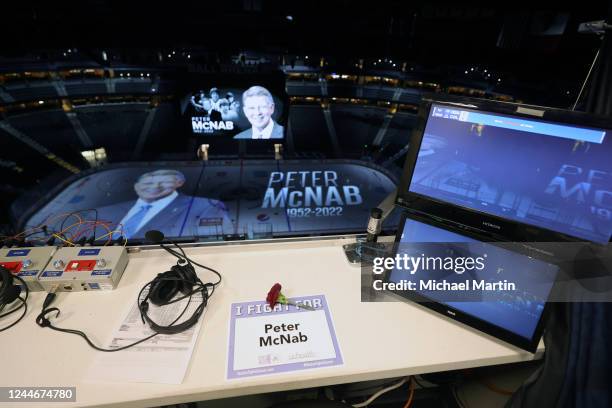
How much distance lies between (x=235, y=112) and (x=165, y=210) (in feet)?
7.93

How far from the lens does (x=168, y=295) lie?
2.90 feet

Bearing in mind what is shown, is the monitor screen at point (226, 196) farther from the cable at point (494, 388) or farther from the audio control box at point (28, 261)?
the audio control box at point (28, 261)

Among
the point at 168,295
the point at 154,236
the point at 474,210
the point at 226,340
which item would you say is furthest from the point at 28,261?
the point at 474,210

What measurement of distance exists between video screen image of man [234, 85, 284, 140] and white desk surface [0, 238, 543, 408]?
3622mm

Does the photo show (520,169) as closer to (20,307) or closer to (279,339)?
(279,339)

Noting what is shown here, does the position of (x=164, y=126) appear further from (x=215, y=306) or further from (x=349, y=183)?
(x=215, y=306)

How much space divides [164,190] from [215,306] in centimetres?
564

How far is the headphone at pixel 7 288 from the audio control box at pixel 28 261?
3cm

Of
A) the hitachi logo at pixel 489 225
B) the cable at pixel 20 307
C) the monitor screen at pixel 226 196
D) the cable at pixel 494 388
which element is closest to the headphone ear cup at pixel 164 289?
the cable at pixel 20 307

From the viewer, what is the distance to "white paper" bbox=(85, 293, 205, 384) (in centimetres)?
67

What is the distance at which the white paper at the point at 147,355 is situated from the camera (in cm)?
67

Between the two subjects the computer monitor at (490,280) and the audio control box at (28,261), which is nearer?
the computer monitor at (490,280)

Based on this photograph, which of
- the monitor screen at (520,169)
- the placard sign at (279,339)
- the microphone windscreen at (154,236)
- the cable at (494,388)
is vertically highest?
the monitor screen at (520,169)

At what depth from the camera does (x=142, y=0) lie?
2484 mm
